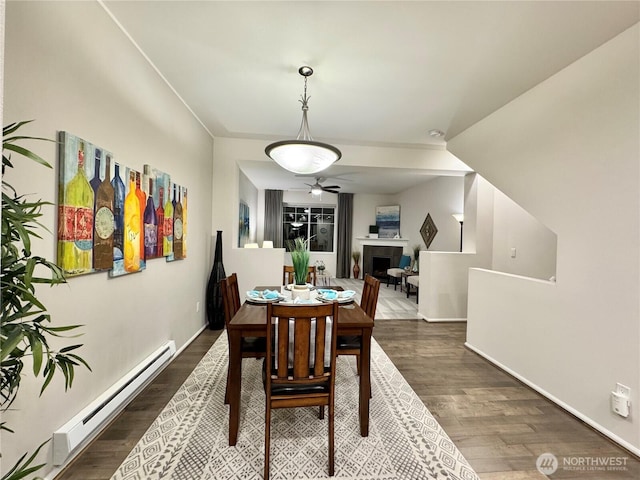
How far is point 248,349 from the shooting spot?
1987mm

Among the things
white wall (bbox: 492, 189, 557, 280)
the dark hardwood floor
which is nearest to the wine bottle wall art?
the dark hardwood floor

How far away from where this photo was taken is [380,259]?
8.41 m

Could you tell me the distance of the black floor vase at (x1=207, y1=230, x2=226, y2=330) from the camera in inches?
150

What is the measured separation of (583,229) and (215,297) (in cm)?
390

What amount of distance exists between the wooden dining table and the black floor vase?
2.01 meters

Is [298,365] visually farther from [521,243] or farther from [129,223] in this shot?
[521,243]

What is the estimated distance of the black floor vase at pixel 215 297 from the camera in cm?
382

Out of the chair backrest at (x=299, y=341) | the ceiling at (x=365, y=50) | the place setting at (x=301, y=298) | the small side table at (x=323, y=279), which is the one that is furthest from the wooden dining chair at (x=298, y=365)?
the small side table at (x=323, y=279)

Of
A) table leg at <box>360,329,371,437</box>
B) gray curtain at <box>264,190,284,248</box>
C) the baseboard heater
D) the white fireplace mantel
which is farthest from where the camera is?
gray curtain at <box>264,190,284,248</box>

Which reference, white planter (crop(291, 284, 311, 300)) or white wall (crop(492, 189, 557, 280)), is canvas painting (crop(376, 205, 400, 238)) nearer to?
white wall (crop(492, 189, 557, 280))

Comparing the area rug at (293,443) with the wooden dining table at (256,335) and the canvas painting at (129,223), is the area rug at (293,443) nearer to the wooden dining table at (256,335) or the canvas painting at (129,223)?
the wooden dining table at (256,335)

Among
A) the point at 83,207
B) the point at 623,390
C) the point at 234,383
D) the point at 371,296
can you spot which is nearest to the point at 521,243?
the point at 623,390

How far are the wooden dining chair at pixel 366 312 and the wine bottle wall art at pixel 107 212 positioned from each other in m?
1.67

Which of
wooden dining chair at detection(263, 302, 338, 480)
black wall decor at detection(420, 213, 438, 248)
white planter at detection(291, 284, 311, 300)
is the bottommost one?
wooden dining chair at detection(263, 302, 338, 480)
